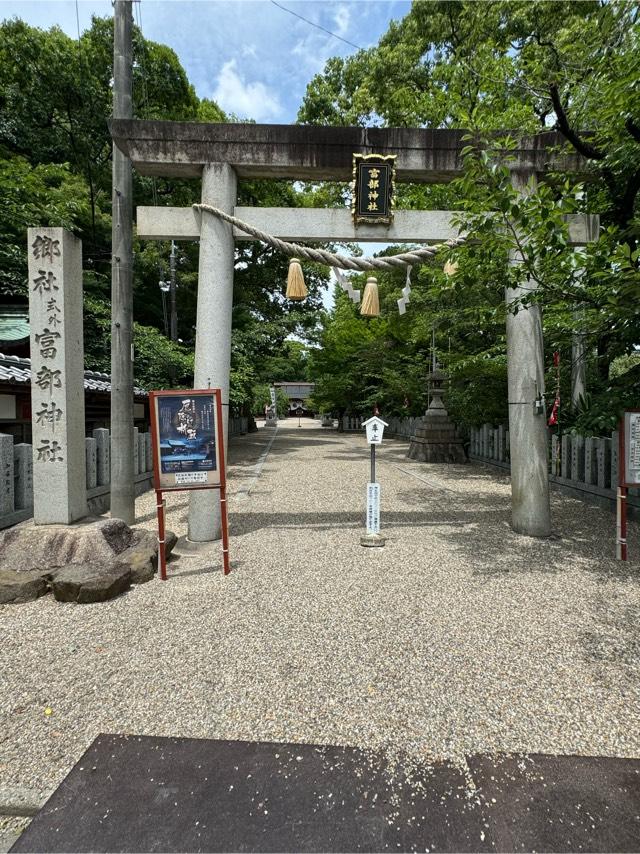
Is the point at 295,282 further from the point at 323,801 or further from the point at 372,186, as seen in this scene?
the point at 323,801

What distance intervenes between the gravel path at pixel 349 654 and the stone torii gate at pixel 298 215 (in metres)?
1.26

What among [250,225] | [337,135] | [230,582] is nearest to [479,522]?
[230,582]

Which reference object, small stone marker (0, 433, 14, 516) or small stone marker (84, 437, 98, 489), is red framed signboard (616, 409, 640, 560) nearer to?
small stone marker (0, 433, 14, 516)

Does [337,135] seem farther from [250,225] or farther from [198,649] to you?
[198,649]

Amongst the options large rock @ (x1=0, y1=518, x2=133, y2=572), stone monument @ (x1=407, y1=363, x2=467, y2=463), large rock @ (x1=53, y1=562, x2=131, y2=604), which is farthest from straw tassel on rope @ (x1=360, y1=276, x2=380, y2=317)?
stone monument @ (x1=407, y1=363, x2=467, y2=463)

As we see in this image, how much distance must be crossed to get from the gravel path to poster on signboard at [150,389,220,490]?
1049 mm

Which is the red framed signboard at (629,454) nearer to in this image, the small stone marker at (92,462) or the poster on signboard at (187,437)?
the poster on signboard at (187,437)

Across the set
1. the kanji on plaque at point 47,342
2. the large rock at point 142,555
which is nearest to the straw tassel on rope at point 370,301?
the kanji on plaque at point 47,342

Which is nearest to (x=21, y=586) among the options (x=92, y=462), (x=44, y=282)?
(x=44, y=282)

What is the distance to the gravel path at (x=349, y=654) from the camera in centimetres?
231

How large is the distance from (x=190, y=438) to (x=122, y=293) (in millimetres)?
2899

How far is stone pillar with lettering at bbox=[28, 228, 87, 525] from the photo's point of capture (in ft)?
15.3

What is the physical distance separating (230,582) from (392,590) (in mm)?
1634

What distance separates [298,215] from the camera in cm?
562
